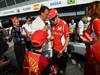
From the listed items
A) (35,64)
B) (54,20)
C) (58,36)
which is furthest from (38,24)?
(35,64)

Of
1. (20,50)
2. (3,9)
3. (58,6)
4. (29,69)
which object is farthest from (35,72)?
(3,9)

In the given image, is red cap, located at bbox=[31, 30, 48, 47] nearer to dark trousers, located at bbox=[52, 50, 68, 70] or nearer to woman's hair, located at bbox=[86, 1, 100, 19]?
woman's hair, located at bbox=[86, 1, 100, 19]

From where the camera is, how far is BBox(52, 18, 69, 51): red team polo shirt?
4.64m

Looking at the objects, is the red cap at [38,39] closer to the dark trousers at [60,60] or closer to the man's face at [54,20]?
the man's face at [54,20]

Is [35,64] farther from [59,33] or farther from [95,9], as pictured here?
[59,33]

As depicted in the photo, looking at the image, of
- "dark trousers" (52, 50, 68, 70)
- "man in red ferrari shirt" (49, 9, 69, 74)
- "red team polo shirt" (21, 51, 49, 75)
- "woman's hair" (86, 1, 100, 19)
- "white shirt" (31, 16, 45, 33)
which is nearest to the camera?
"red team polo shirt" (21, 51, 49, 75)

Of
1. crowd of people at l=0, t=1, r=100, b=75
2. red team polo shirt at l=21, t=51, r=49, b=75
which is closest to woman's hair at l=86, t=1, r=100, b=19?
crowd of people at l=0, t=1, r=100, b=75

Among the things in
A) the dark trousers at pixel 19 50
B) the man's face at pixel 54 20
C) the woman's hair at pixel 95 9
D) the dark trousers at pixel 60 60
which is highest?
the woman's hair at pixel 95 9

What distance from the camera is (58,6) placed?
50.1ft

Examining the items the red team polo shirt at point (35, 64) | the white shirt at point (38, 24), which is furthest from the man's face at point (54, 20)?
the red team polo shirt at point (35, 64)

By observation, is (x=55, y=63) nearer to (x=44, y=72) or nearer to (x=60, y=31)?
(x=60, y=31)

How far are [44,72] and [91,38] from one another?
3.47ft

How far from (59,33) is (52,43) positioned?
0.24 metres

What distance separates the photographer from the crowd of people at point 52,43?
9.91ft
